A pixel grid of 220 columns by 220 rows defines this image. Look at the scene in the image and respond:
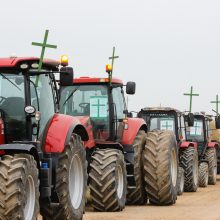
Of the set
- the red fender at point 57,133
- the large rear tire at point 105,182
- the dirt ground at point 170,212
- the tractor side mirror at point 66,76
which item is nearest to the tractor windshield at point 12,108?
the red fender at point 57,133

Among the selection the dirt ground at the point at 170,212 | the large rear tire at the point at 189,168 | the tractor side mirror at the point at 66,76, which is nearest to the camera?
the tractor side mirror at the point at 66,76

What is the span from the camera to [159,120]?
60.1ft

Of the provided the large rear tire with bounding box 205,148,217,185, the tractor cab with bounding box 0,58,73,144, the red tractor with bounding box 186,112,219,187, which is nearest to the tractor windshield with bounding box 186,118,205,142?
the red tractor with bounding box 186,112,219,187

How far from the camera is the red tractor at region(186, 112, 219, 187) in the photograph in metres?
20.8

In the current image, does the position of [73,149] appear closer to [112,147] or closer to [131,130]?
[112,147]

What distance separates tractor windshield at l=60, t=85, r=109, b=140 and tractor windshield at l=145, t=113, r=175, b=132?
20.3 feet

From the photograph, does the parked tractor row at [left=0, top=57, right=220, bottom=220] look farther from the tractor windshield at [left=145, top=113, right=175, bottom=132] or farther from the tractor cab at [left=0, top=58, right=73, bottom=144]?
the tractor windshield at [left=145, top=113, right=175, bottom=132]

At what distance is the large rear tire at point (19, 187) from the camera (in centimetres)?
679

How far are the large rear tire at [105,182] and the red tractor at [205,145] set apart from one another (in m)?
9.35

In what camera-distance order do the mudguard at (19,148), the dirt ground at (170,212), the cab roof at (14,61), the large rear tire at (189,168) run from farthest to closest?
the large rear tire at (189,168) → the dirt ground at (170,212) → the cab roof at (14,61) → the mudguard at (19,148)

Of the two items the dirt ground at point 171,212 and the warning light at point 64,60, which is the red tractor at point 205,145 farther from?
the warning light at point 64,60

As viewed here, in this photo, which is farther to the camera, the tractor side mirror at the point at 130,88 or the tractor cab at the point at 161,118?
the tractor cab at the point at 161,118

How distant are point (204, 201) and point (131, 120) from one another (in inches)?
101

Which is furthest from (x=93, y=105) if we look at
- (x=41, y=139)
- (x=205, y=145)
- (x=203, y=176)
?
(x=205, y=145)
